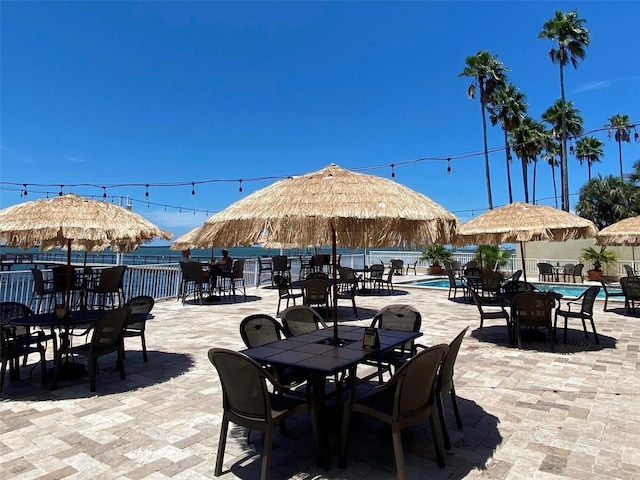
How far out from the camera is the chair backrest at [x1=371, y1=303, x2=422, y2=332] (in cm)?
380

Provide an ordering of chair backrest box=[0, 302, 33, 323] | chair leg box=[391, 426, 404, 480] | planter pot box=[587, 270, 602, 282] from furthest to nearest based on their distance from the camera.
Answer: planter pot box=[587, 270, 602, 282] → chair backrest box=[0, 302, 33, 323] → chair leg box=[391, 426, 404, 480]

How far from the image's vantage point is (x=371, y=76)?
1575 cm

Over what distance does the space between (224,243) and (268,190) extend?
1.95ft

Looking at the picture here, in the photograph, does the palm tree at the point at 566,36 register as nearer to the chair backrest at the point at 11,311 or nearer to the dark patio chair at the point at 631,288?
the dark patio chair at the point at 631,288

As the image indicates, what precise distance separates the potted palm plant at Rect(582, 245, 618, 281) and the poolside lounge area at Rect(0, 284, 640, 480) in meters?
11.4

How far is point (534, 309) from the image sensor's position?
16.5ft

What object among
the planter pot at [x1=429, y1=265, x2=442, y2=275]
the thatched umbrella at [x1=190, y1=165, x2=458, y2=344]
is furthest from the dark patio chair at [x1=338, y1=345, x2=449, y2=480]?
the planter pot at [x1=429, y1=265, x2=442, y2=275]

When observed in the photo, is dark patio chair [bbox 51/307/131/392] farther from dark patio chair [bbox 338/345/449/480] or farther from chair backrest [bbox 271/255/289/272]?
chair backrest [bbox 271/255/289/272]

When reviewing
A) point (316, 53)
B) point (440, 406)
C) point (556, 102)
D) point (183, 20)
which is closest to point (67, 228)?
point (440, 406)

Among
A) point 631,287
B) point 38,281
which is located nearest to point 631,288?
point 631,287

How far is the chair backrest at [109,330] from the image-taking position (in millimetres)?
3775

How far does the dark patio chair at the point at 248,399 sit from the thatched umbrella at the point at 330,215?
3.24 ft

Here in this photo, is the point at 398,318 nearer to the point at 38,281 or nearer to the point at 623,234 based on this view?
the point at 38,281

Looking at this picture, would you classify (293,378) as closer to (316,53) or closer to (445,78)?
(316,53)
